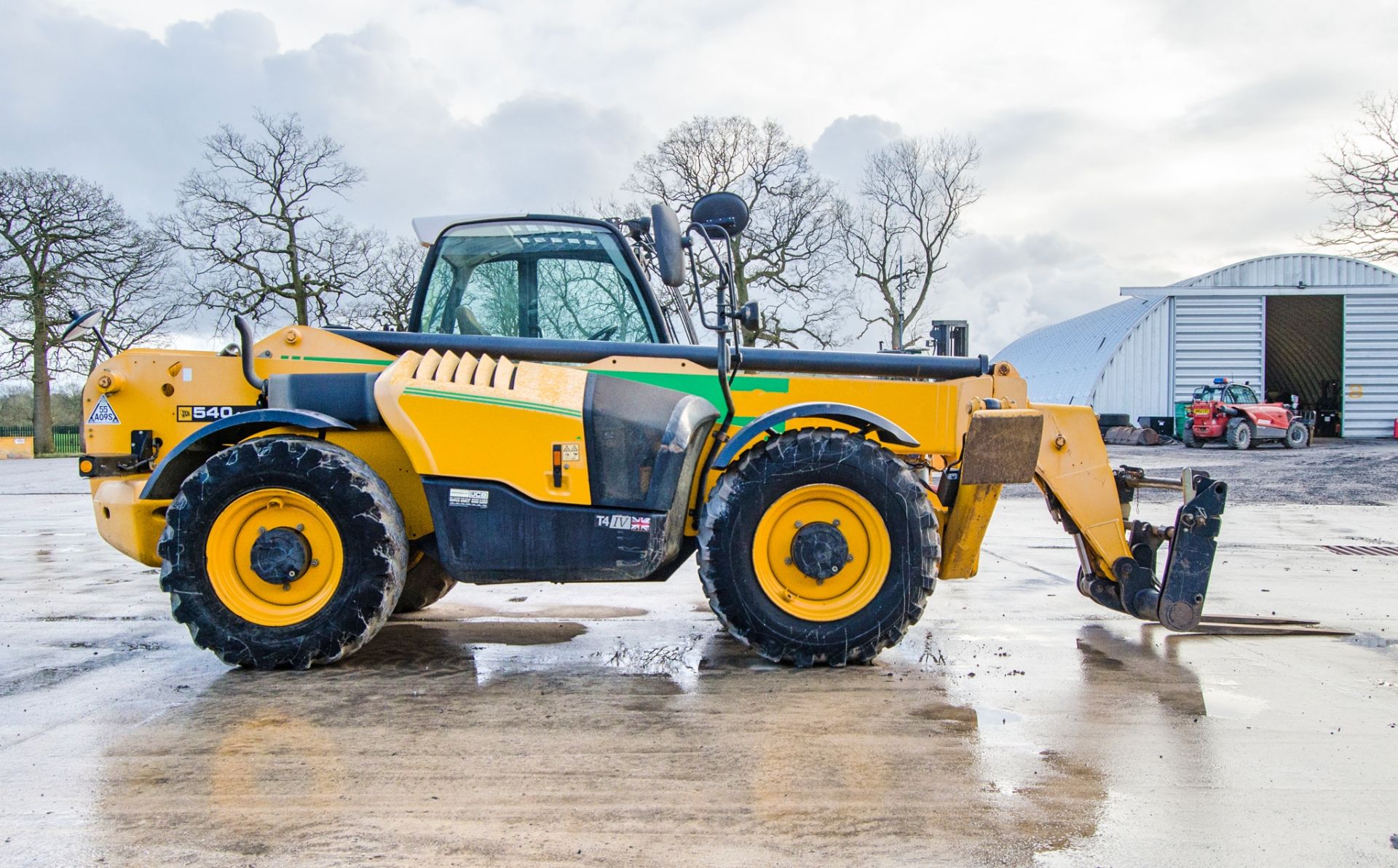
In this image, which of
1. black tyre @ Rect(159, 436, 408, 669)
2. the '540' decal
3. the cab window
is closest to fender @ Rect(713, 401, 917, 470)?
the cab window

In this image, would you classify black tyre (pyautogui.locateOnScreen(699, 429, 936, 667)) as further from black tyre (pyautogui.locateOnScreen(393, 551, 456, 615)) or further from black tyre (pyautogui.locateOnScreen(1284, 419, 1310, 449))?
black tyre (pyautogui.locateOnScreen(1284, 419, 1310, 449))

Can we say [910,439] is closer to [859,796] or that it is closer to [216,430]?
[859,796]

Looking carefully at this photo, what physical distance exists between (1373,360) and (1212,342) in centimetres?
561

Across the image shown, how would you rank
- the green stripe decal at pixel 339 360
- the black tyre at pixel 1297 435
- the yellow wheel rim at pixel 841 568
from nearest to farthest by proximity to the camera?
the yellow wheel rim at pixel 841 568 → the green stripe decal at pixel 339 360 → the black tyre at pixel 1297 435

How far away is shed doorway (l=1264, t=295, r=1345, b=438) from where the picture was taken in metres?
35.9

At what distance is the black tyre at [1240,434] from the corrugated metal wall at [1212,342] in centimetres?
537

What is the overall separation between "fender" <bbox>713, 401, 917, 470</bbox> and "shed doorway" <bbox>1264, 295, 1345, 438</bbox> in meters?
35.7

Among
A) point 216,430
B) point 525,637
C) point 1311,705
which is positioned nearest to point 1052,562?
point 1311,705

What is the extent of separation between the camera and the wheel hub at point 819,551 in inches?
177

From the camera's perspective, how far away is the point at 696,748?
354 centimetres

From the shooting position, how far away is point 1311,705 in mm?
4125

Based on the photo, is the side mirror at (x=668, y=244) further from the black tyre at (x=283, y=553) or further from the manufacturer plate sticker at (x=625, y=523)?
Result: the black tyre at (x=283, y=553)

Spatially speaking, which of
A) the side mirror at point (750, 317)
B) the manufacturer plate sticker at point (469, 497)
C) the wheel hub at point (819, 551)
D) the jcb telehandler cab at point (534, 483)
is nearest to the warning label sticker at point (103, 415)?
the jcb telehandler cab at point (534, 483)

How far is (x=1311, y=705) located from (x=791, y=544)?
7.50ft
